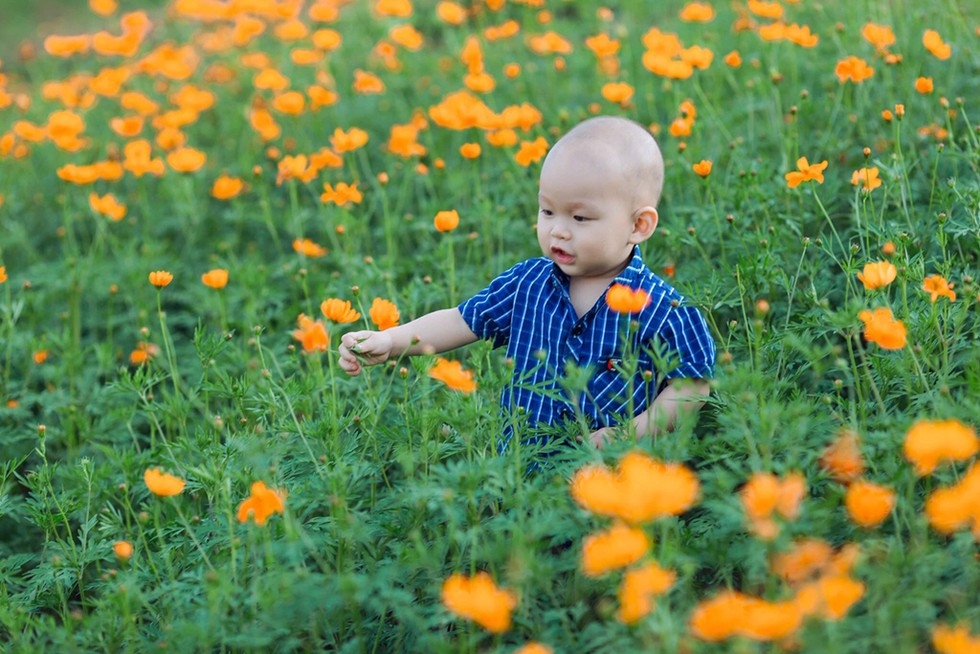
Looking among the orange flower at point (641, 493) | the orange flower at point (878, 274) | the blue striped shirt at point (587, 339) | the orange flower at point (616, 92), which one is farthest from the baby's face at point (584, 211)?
the orange flower at point (616, 92)

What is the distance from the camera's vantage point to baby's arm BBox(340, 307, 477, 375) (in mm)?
2721

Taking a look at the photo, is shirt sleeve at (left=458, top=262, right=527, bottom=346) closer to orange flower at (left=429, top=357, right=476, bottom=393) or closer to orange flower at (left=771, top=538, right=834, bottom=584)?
orange flower at (left=429, top=357, right=476, bottom=393)

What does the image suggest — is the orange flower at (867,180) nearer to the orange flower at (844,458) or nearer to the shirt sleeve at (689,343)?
the shirt sleeve at (689,343)

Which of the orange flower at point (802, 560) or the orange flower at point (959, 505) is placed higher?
the orange flower at point (959, 505)

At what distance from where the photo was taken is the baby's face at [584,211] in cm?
261

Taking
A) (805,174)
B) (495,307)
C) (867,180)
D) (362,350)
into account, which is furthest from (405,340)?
(867,180)

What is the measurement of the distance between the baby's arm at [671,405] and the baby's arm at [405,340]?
46 centimetres

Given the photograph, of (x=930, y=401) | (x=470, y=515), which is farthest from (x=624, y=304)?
(x=930, y=401)

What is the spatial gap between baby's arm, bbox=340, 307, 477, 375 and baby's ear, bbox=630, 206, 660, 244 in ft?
1.74

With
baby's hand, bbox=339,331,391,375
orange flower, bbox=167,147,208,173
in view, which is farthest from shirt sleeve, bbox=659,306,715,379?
orange flower, bbox=167,147,208,173

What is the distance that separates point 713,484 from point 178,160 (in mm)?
3035

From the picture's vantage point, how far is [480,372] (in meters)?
2.57

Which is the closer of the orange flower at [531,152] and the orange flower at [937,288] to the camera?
the orange flower at [937,288]

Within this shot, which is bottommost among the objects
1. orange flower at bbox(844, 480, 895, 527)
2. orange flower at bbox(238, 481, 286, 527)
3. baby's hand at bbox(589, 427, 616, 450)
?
baby's hand at bbox(589, 427, 616, 450)
